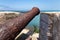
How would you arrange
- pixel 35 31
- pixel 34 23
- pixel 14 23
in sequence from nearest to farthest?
1. pixel 14 23
2. pixel 35 31
3. pixel 34 23

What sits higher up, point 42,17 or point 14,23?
point 14,23

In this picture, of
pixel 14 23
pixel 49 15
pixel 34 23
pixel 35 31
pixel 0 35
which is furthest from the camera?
pixel 34 23

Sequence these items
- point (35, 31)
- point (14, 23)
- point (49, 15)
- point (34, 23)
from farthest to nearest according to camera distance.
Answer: point (34, 23) < point (35, 31) < point (49, 15) < point (14, 23)

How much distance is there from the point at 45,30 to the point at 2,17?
23.9 inches

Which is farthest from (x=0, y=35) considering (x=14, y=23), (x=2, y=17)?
(x=2, y=17)

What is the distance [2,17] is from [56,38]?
78 cm

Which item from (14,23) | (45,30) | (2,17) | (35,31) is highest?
(14,23)

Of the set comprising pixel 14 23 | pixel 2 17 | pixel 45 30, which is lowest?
pixel 45 30

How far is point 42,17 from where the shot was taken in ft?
10.1

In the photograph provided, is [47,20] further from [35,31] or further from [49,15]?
[35,31]

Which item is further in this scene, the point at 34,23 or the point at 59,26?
the point at 34,23

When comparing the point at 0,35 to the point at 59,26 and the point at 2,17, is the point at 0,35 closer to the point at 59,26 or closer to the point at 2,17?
the point at 59,26

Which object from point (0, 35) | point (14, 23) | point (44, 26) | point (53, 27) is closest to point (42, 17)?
point (44, 26)

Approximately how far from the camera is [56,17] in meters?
2.63
